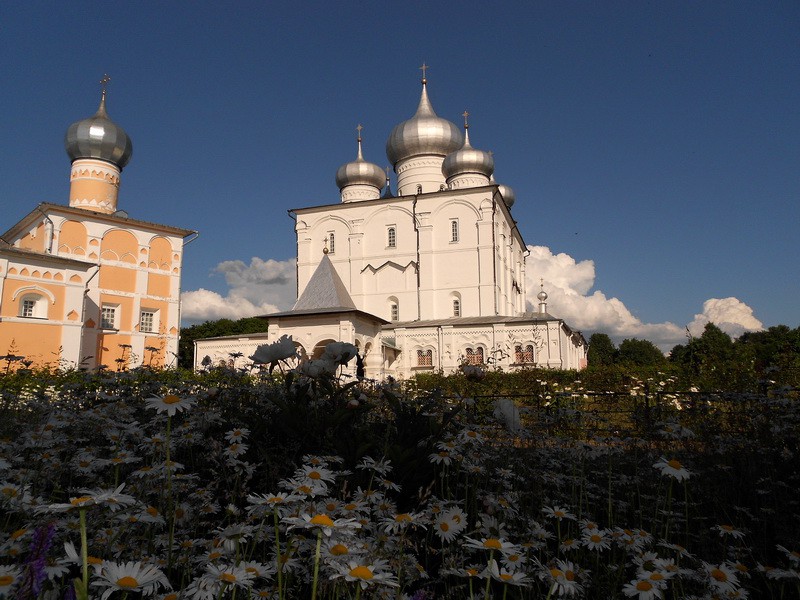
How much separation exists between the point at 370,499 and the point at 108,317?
29.1 meters

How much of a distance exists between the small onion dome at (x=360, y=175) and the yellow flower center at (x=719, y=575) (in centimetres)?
3563

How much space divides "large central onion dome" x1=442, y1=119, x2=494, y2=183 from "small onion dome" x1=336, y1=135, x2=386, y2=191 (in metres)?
4.94

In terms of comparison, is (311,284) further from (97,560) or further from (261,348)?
(97,560)

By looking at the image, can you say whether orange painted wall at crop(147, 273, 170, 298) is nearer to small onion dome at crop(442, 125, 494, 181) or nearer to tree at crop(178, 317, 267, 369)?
small onion dome at crop(442, 125, 494, 181)

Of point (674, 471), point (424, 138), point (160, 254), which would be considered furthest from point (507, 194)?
point (674, 471)

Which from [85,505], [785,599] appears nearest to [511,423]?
[785,599]

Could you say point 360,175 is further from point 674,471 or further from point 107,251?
point 674,471

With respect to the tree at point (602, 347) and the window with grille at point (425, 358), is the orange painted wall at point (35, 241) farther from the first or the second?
the tree at point (602, 347)

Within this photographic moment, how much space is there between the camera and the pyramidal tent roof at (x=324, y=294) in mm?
24375

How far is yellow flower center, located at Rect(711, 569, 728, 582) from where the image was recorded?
182 centimetres

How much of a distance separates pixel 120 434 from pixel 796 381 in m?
7.53

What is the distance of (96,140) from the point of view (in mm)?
28578

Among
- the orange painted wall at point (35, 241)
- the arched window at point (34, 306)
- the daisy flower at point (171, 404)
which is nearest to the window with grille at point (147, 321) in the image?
the orange painted wall at point (35, 241)

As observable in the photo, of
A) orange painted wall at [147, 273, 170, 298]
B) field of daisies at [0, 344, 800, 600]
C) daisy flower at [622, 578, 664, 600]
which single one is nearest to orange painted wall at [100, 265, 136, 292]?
orange painted wall at [147, 273, 170, 298]
